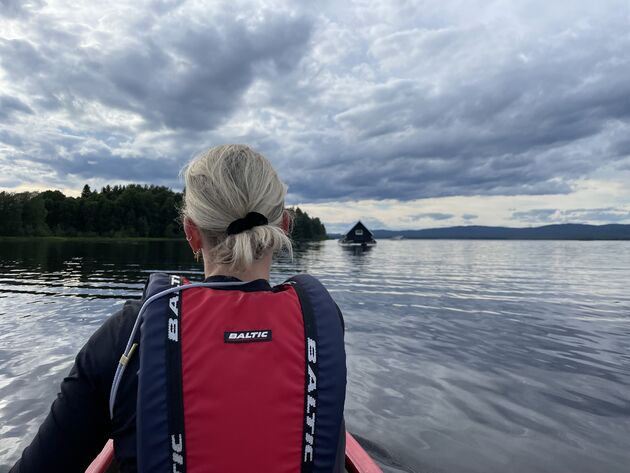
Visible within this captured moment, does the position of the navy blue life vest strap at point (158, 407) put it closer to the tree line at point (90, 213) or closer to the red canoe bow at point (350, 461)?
the red canoe bow at point (350, 461)

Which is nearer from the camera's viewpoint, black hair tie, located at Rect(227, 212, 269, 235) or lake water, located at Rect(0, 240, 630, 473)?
black hair tie, located at Rect(227, 212, 269, 235)

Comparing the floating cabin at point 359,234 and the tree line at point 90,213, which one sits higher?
the tree line at point 90,213

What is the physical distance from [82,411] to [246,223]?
1.24 m

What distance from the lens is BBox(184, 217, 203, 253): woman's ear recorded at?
2449mm

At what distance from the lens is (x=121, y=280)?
24.9 m

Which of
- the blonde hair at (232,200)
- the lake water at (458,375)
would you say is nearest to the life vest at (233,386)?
the blonde hair at (232,200)

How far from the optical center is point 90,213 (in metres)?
135

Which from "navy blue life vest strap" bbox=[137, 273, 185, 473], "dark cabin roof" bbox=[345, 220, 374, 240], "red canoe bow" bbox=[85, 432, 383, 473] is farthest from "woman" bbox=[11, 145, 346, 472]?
"dark cabin roof" bbox=[345, 220, 374, 240]

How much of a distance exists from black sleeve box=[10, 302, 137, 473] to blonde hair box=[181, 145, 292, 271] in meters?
0.60

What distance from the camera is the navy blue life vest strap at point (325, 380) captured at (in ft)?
7.32

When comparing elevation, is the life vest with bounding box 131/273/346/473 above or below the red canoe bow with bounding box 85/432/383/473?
above

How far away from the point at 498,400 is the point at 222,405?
25.1 feet

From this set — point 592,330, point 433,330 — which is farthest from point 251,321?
point 592,330

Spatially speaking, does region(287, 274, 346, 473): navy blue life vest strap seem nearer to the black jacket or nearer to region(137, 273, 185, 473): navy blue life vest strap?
region(137, 273, 185, 473): navy blue life vest strap
